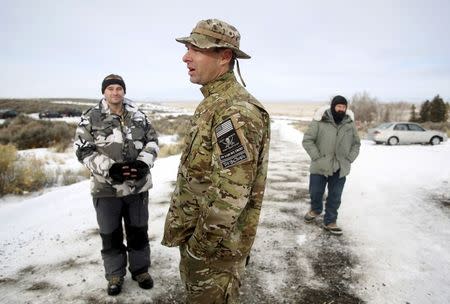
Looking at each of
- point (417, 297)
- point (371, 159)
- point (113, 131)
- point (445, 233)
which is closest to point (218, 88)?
point (113, 131)

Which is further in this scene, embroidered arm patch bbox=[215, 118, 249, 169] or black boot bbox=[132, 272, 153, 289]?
black boot bbox=[132, 272, 153, 289]

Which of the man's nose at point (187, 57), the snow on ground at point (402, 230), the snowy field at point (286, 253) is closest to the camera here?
the man's nose at point (187, 57)

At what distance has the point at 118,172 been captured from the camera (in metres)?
3.10

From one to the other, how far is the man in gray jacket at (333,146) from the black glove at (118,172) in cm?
293

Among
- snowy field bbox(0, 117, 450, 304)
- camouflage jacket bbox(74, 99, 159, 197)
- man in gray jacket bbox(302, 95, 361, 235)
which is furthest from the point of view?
man in gray jacket bbox(302, 95, 361, 235)

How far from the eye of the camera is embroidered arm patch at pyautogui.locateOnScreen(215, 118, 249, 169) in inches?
63.6

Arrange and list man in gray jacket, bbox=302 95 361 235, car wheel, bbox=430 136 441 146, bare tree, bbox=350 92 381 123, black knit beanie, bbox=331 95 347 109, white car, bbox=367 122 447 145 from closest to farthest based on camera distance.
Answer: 1. black knit beanie, bbox=331 95 347 109
2. man in gray jacket, bbox=302 95 361 235
3. white car, bbox=367 122 447 145
4. car wheel, bbox=430 136 441 146
5. bare tree, bbox=350 92 381 123

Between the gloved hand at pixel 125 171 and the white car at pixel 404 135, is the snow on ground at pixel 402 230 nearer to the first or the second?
the gloved hand at pixel 125 171

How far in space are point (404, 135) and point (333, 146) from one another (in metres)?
17.1

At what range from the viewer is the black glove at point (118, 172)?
3.09 m

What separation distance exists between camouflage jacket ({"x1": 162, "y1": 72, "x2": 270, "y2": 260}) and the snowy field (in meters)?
1.61

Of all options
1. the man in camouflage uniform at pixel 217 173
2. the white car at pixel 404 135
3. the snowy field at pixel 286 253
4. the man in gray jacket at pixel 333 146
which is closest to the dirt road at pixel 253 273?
the snowy field at pixel 286 253

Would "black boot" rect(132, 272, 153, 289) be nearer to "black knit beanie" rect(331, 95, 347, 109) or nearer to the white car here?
"black knit beanie" rect(331, 95, 347, 109)

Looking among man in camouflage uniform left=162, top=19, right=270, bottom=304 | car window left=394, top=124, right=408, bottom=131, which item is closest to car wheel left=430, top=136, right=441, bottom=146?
car window left=394, top=124, right=408, bottom=131
